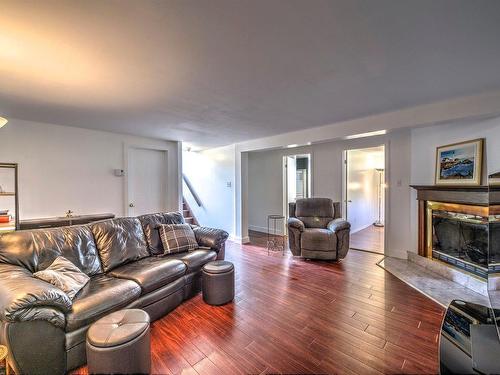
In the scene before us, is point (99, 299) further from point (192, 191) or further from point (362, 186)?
point (362, 186)

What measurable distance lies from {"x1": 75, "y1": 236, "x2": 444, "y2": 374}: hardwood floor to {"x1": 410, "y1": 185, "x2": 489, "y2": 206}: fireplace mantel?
4.26ft

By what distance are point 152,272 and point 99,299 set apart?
521 mm

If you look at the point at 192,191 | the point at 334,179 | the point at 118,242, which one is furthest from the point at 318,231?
the point at 192,191

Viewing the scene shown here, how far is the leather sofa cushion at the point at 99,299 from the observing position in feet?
5.33

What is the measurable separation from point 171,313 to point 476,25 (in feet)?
10.8

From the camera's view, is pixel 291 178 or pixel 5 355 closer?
pixel 5 355

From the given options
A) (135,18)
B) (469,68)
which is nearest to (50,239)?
(135,18)

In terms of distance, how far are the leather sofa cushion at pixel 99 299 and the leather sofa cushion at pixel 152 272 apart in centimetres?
8

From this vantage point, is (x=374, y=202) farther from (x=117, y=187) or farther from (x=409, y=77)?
(x=117, y=187)

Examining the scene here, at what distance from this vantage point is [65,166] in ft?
12.4

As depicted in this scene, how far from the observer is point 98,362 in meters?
1.23

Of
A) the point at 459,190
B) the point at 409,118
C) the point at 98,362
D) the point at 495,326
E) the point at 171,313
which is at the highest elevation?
the point at 409,118

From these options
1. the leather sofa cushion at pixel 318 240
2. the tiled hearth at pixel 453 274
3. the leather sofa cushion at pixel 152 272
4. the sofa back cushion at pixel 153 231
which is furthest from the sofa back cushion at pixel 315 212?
the leather sofa cushion at pixel 152 272

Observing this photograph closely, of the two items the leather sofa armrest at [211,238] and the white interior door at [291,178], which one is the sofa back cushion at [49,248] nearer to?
the leather sofa armrest at [211,238]
